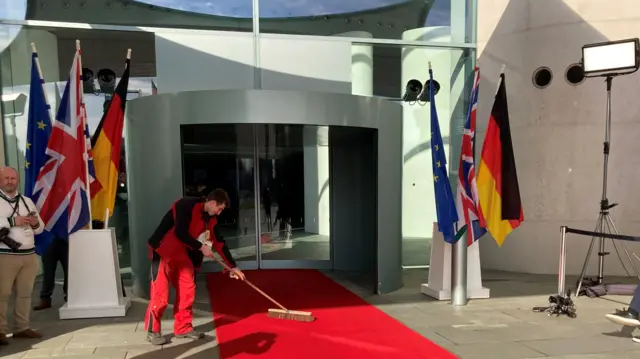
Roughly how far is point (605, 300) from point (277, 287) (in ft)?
15.1

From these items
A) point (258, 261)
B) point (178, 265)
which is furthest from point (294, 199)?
point (178, 265)

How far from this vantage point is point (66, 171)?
5359 mm

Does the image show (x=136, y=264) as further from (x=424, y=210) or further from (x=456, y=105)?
(x=456, y=105)

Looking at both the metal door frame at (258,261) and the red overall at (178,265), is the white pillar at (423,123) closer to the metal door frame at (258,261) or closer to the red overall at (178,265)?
the metal door frame at (258,261)

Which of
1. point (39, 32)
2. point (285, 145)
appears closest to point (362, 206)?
point (285, 145)

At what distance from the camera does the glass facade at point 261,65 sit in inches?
311

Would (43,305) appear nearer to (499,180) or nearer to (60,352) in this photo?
(60,352)

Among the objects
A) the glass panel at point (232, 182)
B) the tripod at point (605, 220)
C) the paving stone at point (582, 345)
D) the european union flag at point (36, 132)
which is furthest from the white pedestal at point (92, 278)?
the tripod at point (605, 220)

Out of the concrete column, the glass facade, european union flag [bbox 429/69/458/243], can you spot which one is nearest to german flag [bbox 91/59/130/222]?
the glass facade

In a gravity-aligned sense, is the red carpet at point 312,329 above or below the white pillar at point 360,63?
below

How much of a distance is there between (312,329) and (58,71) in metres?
6.63

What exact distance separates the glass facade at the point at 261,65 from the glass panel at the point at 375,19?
21mm

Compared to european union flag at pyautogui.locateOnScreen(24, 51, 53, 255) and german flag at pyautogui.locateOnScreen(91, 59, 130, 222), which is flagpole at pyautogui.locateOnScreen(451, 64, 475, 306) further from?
european union flag at pyautogui.locateOnScreen(24, 51, 53, 255)

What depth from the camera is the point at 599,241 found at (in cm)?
759
